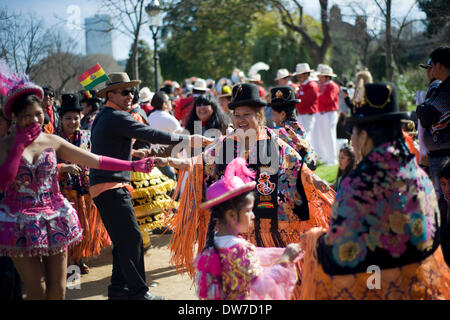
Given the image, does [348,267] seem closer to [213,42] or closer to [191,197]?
[191,197]

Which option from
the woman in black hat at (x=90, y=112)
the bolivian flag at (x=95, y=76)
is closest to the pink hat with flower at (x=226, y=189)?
the bolivian flag at (x=95, y=76)

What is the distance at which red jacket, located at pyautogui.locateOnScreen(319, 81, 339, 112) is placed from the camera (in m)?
11.0

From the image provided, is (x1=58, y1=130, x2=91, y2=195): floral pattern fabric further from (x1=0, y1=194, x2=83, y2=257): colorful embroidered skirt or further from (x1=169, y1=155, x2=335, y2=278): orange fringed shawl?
(x1=0, y1=194, x2=83, y2=257): colorful embroidered skirt

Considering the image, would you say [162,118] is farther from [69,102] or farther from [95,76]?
[95,76]

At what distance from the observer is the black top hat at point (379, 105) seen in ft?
8.52

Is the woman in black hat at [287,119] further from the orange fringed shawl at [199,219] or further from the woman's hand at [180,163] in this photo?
the woman's hand at [180,163]

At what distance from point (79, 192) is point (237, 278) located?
3498 millimetres

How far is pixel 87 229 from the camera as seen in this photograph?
5645 mm

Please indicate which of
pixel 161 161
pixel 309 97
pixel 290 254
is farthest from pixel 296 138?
pixel 309 97

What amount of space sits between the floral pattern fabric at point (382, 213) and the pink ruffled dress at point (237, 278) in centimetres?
47

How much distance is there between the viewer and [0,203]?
127 inches

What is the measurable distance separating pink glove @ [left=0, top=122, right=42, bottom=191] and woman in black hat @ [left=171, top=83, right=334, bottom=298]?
5.04 ft

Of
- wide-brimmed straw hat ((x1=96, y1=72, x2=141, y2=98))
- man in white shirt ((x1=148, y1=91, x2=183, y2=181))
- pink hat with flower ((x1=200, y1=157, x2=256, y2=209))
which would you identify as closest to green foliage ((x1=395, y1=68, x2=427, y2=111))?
man in white shirt ((x1=148, y1=91, x2=183, y2=181))
